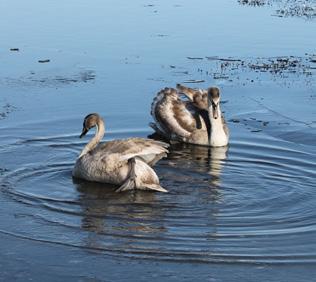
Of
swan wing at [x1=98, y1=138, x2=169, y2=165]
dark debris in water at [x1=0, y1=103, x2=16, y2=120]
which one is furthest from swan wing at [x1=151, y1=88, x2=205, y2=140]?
swan wing at [x1=98, y1=138, x2=169, y2=165]

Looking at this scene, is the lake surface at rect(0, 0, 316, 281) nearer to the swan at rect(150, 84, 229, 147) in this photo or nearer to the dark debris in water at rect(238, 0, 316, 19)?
the swan at rect(150, 84, 229, 147)

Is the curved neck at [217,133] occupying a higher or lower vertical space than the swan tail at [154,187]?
higher

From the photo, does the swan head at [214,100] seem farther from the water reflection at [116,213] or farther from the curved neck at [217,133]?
the water reflection at [116,213]

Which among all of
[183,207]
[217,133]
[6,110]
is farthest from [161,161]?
[6,110]

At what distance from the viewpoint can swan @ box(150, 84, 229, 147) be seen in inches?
587

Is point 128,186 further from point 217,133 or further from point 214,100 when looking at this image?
point 214,100

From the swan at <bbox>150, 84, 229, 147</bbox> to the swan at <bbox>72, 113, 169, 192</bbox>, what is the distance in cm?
278

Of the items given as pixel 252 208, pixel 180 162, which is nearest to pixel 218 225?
pixel 252 208

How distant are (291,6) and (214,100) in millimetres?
19665

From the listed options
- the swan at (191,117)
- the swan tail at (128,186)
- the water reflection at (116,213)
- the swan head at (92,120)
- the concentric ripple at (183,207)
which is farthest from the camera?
the swan at (191,117)

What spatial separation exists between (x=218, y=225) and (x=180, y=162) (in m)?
3.69

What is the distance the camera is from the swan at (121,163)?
11.5 meters

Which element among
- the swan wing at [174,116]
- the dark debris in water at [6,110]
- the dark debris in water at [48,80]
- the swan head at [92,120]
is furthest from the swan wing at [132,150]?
the dark debris in water at [48,80]

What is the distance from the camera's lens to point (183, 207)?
34.6ft
